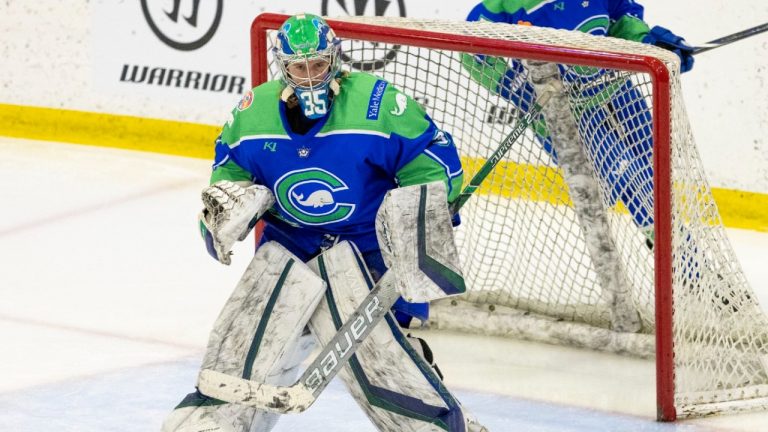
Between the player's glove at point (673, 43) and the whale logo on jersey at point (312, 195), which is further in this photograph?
the player's glove at point (673, 43)

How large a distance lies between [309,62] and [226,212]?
0.99ft

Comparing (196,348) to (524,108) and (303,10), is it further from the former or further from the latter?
(303,10)

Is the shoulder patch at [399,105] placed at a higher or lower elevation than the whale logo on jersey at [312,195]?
higher

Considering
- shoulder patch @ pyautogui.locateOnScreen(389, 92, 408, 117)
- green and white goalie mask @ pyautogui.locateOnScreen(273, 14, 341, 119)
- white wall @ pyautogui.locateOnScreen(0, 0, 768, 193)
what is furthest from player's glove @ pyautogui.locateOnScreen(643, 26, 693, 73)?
green and white goalie mask @ pyautogui.locateOnScreen(273, 14, 341, 119)

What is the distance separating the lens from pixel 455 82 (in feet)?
12.1

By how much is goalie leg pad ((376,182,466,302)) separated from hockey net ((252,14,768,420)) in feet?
2.18

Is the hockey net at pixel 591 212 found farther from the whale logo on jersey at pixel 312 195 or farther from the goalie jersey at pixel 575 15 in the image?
the whale logo on jersey at pixel 312 195

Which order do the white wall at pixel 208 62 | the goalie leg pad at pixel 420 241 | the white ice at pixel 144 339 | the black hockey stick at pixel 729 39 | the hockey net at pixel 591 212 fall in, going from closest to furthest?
the goalie leg pad at pixel 420 241 → the hockey net at pixel 591 212 → the white ice at pixel 144 339 → the black hockey stick at pixel 729 39 → the white wall at pixel 208 62

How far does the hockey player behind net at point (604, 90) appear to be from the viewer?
3.48 metres

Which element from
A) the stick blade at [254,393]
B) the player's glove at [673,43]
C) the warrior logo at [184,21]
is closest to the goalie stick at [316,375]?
the stick blade at [254,393]

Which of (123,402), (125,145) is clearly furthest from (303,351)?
(125,145)

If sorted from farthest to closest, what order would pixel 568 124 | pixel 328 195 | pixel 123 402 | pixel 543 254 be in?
pixel 543 254
pixel 568 124
pixel 123 402
pixel 328 195

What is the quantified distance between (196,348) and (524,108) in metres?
1.01

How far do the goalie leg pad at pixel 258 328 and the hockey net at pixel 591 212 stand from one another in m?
0.85
